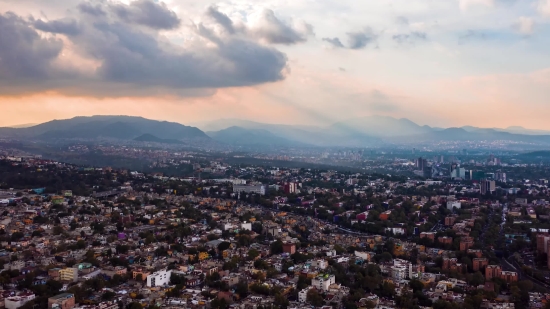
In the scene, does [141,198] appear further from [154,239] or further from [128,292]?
[128,292]

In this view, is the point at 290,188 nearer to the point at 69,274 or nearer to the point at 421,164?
the point at 69,274

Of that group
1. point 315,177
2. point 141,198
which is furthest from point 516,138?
point 141,198

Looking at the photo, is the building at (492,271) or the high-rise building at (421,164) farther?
the high-rise building at (421,164)

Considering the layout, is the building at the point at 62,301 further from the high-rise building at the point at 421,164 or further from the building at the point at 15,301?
the high-rise building at the point at 421,164

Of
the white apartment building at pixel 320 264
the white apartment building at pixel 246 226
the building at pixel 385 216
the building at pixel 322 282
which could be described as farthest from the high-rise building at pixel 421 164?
the building at pixel 322 282

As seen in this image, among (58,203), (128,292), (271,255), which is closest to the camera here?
(128,292)

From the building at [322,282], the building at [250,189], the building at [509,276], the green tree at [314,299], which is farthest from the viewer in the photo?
the building at [250,189]

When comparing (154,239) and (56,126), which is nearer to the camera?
(154,239)
